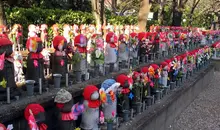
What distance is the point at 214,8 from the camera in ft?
98.3

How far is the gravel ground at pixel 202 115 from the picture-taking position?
669cm

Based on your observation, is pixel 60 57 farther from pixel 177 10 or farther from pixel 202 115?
pixel 177 10

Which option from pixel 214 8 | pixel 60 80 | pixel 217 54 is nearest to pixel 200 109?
pixel 60 80

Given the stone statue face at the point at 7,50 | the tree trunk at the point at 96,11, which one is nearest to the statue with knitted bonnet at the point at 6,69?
the stone statue face at the point at 7,50

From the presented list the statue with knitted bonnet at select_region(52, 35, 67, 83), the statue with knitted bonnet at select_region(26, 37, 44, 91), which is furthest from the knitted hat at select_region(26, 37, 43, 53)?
the statue with knitted bonnet at select_region(52, 35, 67, 83)

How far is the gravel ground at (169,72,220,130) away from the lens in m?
6.69

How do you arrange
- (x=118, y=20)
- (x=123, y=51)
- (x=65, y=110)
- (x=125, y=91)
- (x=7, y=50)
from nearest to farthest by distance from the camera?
(x=65, y=110) → (x=7, y=50) → (x=125, y=91) → (x=123, y=51) → (x=118, y=20)

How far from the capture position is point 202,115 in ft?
24.8

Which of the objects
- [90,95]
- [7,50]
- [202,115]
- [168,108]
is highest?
[7,50]

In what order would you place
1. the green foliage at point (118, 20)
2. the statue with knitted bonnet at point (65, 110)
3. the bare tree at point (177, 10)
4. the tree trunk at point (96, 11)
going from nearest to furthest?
the statue with knitted bonnet at point (65, 110) → the tree trunk at point (96, 11) → the green foliage at point (118, 20) → the bare tree at point (177, 10)

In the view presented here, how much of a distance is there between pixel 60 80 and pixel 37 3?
12.0 m

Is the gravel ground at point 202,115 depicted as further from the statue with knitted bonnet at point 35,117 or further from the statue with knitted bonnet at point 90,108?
the statue with knitted bonnet at point 35,117

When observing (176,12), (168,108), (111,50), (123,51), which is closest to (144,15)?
(123,51)

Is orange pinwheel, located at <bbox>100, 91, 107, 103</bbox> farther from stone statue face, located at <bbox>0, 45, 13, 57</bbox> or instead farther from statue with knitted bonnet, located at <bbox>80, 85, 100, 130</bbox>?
stone statue face, located at <bbox>0, 45, 13, 57</bbox>
